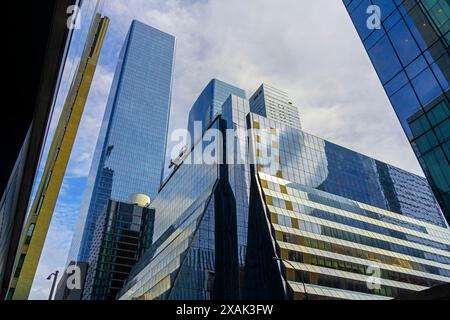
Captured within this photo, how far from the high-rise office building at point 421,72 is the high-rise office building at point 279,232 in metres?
32.8

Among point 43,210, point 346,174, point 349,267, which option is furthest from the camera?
point 346,174

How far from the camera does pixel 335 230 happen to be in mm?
71375

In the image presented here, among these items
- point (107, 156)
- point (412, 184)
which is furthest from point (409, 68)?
point (107, 156)

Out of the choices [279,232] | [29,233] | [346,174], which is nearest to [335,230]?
[279,232]

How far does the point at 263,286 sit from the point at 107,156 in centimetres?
15732

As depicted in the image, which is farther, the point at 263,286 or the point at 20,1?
the point at 263,286

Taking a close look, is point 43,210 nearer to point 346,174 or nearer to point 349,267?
point 349,267

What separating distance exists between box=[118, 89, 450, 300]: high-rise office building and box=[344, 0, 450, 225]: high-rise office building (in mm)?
32761

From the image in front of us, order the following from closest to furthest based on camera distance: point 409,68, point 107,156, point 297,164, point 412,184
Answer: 1. point 409,68
2. point 297,164
3. point 412,184
4. point 107,156

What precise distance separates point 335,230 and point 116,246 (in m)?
110

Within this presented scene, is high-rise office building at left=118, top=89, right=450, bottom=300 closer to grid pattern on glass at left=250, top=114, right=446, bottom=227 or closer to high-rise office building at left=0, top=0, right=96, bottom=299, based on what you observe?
grid pattern on glass at left=250, top=114, right=446, bottom=227

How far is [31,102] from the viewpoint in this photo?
944 centimetres

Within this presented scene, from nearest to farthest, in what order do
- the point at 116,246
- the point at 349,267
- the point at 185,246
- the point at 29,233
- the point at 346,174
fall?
the point at 29,233, the point at 349,267, the point at 185,246, the point at 346,174, the point at 116,246
